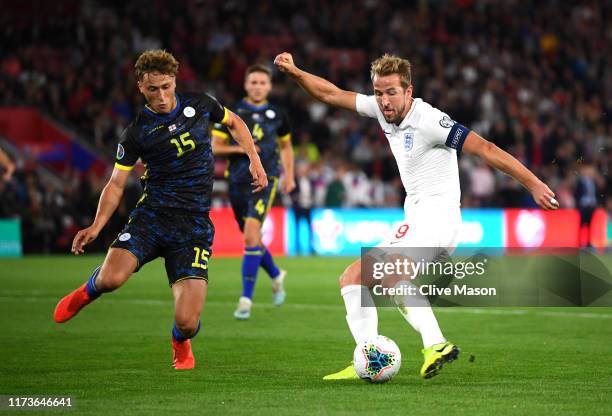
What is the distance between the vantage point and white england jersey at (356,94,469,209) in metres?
8.05

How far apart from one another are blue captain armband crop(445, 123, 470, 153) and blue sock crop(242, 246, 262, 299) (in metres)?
5.54

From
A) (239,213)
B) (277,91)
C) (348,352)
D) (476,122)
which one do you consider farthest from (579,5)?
(348,352)

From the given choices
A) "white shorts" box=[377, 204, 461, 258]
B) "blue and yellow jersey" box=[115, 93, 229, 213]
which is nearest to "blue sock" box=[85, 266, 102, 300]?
"blue and yellow jersey" box=[115, 93, 229, 213]

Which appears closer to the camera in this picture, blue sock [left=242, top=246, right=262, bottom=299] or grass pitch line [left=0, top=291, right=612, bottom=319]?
blue sock [left=242, top=246, right=262, bottom=299]

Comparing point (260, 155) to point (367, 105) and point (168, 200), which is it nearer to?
point (168, 200)

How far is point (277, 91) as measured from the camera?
29.5 metres

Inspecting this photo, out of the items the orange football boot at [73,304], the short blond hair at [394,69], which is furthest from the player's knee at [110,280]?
the short blond hair at [394,69]

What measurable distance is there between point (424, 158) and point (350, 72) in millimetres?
23602

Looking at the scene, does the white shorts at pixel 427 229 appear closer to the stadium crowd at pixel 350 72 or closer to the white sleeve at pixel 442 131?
the white sleeve at pixel 442 131

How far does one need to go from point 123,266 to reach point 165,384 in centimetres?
111

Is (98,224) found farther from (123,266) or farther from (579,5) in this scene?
(579,5)

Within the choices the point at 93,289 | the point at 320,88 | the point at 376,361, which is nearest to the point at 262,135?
the point at 320,88

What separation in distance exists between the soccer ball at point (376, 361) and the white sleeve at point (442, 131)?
1.47 meters

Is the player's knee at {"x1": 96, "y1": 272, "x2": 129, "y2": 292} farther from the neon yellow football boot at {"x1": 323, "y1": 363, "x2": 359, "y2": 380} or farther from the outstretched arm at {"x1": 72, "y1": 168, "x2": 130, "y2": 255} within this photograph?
the neon yellow football boot at {"x1": 323, "y1": 363, "x2": 359, "y2": 380}
